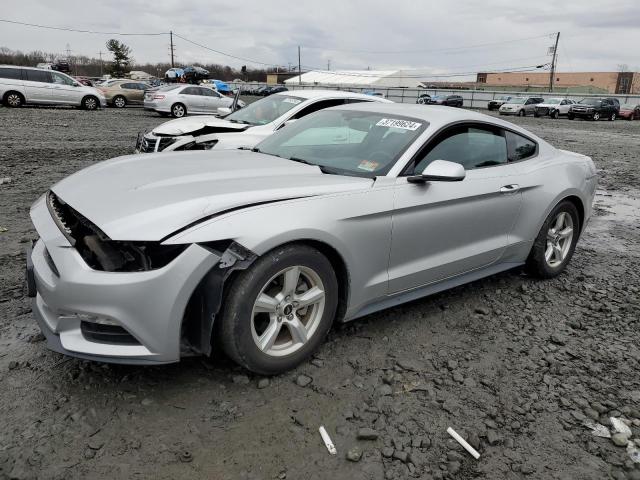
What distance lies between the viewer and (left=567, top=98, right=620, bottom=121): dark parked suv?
3219 cm

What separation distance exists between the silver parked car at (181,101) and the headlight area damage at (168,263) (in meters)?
18.6

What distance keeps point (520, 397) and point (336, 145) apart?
209 cm

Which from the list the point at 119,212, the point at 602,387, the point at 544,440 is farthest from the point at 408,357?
the point at 119,212

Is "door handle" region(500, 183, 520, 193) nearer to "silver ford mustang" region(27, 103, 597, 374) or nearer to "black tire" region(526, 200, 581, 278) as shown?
"silver ford mustang" region(27, 103, 597, 374)

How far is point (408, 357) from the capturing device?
3199 mm

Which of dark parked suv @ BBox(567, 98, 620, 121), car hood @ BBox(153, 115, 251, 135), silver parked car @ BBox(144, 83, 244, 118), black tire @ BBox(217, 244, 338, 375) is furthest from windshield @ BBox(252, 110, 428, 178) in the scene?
dark parked suv @ BBox(567, 98, 620, 121)

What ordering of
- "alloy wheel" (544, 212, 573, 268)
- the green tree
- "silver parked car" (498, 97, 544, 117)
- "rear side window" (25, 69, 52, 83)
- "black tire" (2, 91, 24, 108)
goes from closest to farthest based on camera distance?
"alloy wheel" (544, 212, 573, 268), "black tire" (2, 91, 24, 108), "rear side window" (25, 69, 52, 83), "silver parked car" (498, 97, 544, 117), the green tree

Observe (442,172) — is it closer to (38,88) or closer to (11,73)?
(38,88)

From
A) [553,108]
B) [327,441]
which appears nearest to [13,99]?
[327,441]

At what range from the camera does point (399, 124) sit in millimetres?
3701

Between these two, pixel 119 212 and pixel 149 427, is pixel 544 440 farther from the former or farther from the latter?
pixel 119 212

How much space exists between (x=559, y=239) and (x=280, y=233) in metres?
3.06

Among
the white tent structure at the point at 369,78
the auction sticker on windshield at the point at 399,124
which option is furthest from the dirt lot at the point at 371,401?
the white tent structure at the point at 369,78

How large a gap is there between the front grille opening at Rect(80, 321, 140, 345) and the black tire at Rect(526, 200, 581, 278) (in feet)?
10.9
